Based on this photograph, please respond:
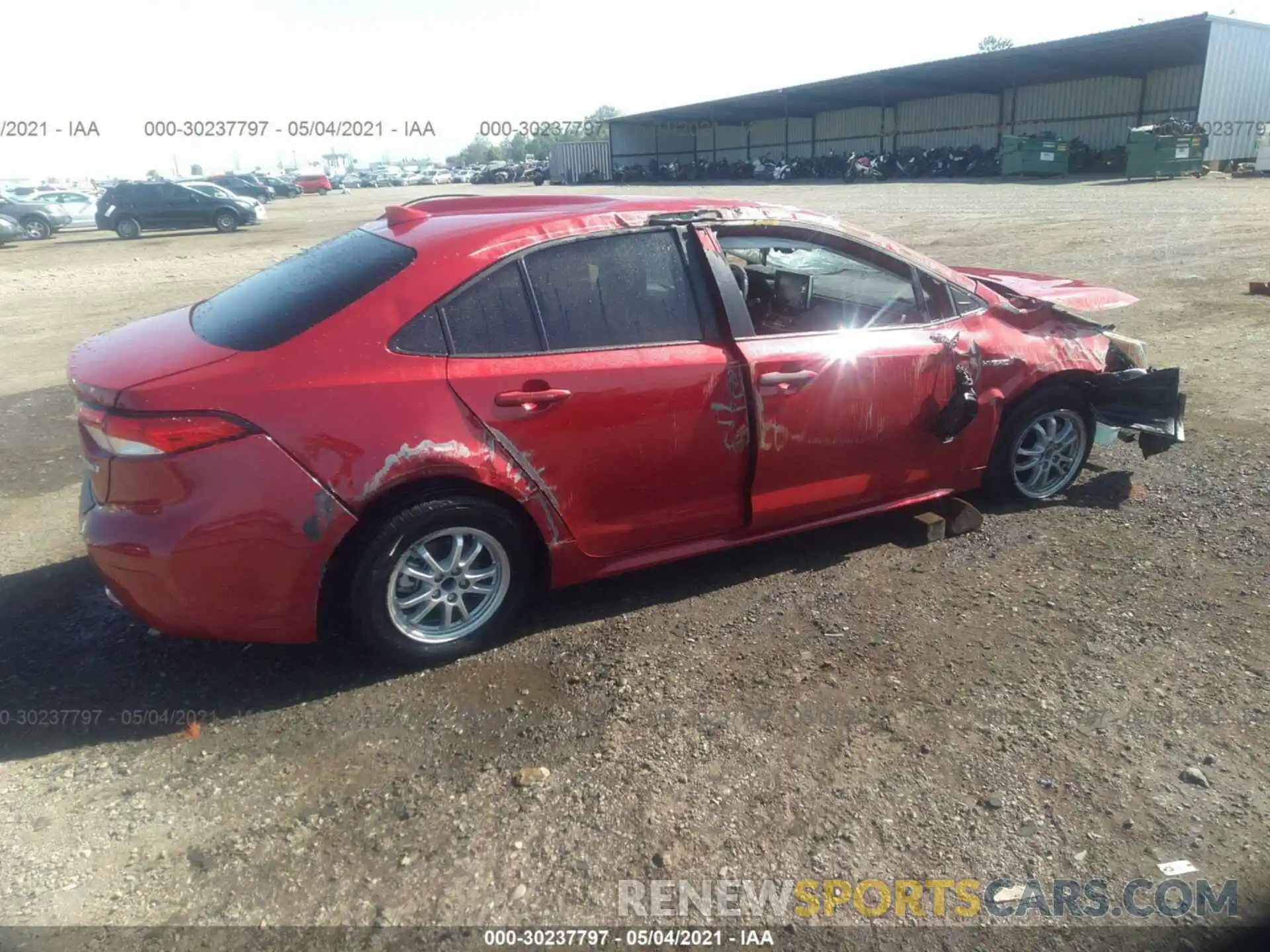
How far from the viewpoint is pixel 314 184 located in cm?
6281

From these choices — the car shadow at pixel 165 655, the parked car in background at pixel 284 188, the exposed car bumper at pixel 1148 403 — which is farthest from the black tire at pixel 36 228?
the exposed car bumper at pixel 1148 403

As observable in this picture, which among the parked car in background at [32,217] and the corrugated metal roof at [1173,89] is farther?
the corrugated metal roof at [1173,89]

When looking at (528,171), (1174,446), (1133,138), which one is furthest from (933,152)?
(1174,446)

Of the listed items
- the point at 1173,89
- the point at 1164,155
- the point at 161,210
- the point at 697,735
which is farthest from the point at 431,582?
the point at 1173,89

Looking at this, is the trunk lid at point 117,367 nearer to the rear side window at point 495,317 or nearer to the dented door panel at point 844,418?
the rear side window at point 495,317

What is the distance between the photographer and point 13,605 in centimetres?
390

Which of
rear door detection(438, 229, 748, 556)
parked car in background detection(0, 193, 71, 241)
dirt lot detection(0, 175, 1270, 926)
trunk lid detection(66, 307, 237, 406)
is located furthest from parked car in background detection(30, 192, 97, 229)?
rear door detection(438, 229, 748, 556)

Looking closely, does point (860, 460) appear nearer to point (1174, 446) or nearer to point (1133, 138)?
point (1174, 446)

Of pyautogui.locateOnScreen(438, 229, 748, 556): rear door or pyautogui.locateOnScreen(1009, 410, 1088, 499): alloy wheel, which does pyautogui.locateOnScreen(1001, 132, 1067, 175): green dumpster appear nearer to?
pyautogui.locateOnScreen(1009, 410, 1088, 499): alloy wheel

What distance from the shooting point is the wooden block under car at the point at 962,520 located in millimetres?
4367

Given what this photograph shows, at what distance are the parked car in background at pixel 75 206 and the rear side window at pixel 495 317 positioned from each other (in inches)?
1291

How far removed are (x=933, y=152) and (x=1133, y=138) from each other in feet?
42.4

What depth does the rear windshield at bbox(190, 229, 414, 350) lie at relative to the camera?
10.4 feet

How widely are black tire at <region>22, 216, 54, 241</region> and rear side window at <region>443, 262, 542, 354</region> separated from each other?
31.2 m
